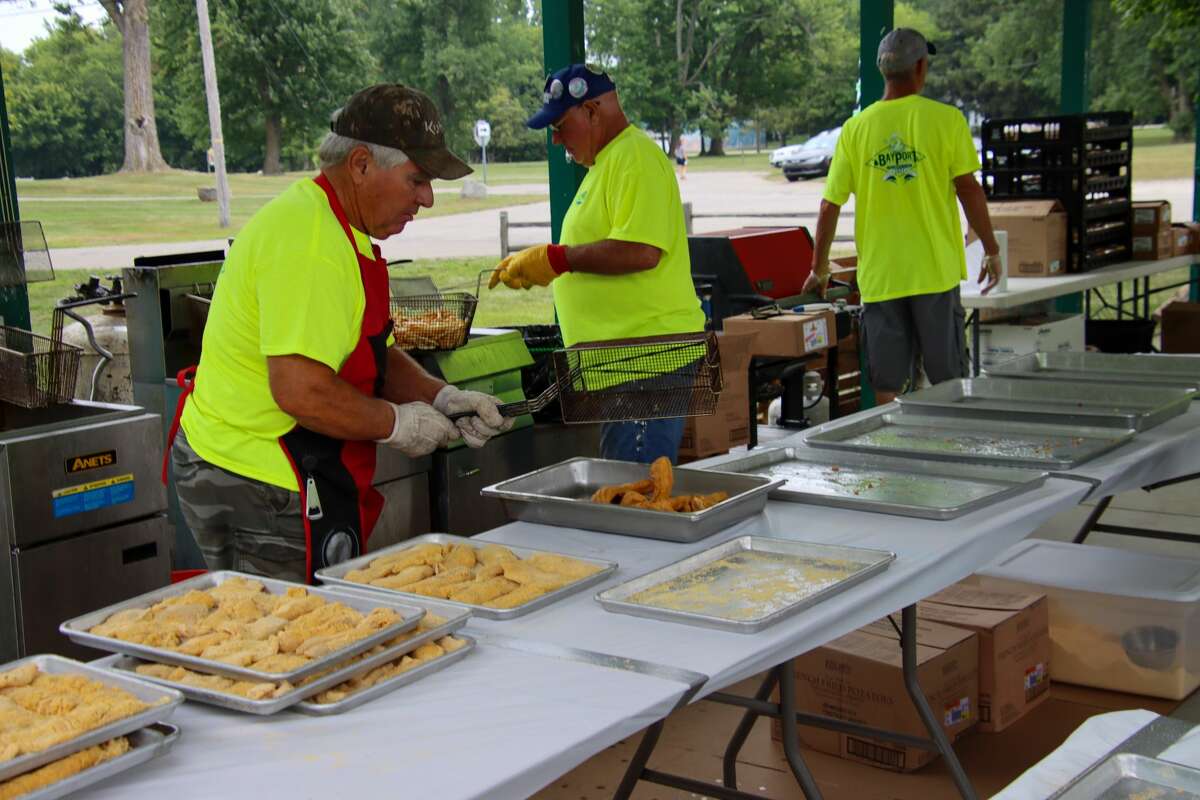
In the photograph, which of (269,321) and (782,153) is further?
(782,153)

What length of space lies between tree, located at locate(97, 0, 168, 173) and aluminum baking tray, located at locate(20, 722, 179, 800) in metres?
4.08

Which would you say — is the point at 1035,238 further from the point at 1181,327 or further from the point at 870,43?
the point at 1181,327

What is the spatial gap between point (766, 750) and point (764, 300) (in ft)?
8.52

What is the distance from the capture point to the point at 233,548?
104 inches

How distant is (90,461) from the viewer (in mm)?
3445

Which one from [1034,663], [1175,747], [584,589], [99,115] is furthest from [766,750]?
[99,115]

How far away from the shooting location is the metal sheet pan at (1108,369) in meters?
3.70

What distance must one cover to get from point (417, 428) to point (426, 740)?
1020 mm

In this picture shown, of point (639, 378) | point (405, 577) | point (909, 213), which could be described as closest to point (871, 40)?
point (909, 213)

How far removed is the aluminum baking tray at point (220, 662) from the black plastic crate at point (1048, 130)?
19.7ft

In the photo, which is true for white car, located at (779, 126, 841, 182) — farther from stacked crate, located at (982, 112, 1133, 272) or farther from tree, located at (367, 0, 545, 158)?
tree, located at (367, 0, 545, 158)

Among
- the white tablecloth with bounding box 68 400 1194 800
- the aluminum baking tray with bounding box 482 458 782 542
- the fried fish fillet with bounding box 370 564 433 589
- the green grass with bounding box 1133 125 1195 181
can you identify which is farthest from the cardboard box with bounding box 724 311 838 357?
the green grass with bounding box 1133 125 1195 181

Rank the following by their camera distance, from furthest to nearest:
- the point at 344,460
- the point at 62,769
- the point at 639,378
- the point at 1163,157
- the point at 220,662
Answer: the point at 1163,157, the point at 639,378, the point at 344,460, the point at 220,662, the point at 62,769

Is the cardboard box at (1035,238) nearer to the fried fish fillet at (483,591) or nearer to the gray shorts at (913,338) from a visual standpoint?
the gray shorts at (913,338)
